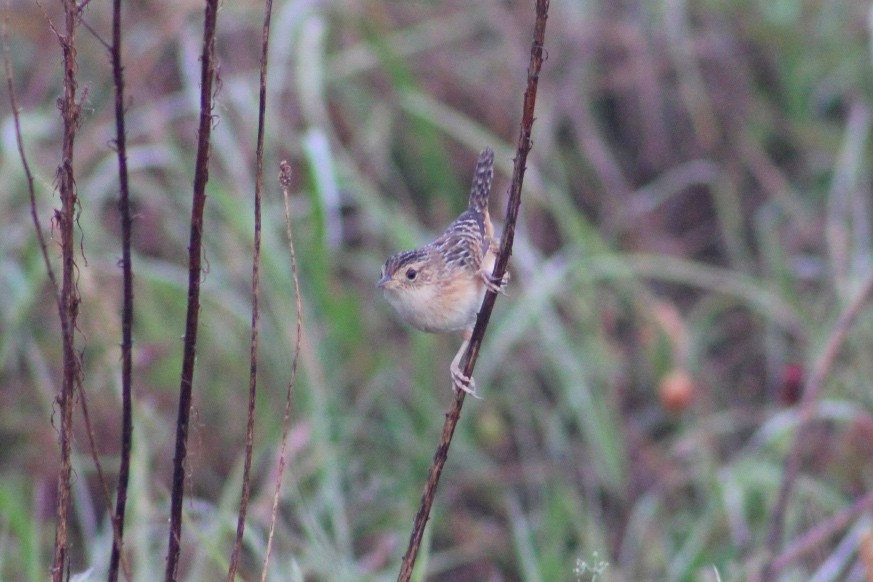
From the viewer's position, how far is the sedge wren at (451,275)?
2.63 metres

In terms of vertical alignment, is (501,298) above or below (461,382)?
above

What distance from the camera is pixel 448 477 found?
4.67 metres

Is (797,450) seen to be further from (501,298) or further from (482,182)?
→ (501,298)

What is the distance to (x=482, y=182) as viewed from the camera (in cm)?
295

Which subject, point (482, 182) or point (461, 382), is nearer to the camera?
point (461, 382)

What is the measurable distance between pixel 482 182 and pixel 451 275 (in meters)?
0.32

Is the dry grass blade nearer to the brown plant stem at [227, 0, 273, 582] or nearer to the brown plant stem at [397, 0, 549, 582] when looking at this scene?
the brown plant stem at [397, 0, 549, 582]

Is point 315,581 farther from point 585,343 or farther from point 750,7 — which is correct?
point 750,7

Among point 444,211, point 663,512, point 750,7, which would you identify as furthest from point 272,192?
point 750,7

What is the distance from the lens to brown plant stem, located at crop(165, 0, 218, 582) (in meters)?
1.63

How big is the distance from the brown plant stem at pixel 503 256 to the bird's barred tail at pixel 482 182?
32.9 inches

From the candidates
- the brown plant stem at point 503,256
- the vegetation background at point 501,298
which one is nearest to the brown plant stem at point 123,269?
the brown plant stem at point 503,256

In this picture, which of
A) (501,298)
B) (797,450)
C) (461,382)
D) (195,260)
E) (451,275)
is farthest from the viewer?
(501,298)

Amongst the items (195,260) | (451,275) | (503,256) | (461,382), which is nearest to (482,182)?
(451,275)
